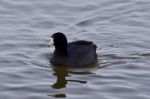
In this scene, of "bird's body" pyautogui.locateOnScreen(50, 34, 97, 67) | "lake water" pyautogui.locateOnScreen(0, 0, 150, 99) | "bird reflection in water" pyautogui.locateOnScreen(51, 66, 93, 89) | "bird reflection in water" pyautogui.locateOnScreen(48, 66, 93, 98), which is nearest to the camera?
"lake water" pyautogui.locateOnScreen(0, 0, 150, 99)

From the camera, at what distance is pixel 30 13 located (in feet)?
67.5

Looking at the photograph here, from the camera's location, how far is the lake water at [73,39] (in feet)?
47.7

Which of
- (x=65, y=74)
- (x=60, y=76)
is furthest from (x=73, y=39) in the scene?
(x=60, y=76)

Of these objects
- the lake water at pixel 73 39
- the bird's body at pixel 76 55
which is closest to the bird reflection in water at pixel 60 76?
the lake water at pixel 73 39

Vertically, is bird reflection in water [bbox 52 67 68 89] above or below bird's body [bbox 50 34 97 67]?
below

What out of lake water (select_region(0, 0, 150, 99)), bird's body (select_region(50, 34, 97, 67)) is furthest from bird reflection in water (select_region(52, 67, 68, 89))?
bird's body (select_region(50, 34, 97, 67))

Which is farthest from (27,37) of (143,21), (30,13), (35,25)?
(143,21)

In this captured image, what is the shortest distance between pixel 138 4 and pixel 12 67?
6838 millimetres

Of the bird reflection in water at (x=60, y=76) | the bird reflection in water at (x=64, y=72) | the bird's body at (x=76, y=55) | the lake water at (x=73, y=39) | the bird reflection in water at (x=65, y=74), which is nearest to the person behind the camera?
the lake water at (x=73, y=39)

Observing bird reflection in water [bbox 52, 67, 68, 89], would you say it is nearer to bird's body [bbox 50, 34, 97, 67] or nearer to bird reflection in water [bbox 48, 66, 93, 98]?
bird reflection in water [bbox 48, 66, 93, 98]

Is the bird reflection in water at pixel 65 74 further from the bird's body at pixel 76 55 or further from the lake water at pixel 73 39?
the bird's body at pixel 76 55

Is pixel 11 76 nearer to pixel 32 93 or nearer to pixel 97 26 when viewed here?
pixel 32 93

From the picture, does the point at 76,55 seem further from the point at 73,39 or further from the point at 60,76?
the point at 73,39

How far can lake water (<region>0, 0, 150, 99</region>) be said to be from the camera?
14547mm
